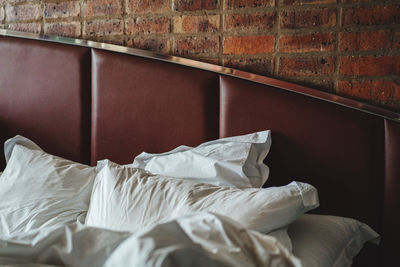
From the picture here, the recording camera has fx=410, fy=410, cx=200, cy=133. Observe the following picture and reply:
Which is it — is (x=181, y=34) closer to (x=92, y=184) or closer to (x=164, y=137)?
(x=164, y=137)

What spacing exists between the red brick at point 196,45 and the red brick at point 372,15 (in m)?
0.47

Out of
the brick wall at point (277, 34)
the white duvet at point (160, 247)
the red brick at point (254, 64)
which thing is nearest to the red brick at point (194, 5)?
the brick wall at point (277, 34)

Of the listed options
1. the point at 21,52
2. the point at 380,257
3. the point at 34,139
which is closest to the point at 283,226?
the point at 380,257

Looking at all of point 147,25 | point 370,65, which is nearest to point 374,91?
point 370,65

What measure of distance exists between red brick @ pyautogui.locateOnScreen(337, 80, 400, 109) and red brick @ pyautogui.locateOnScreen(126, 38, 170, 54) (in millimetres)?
679

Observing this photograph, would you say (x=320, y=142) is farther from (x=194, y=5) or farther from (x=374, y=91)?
(x=194, y=5)

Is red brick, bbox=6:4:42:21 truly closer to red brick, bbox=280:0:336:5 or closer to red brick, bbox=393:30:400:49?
red brick, bbox=280:0:336:5

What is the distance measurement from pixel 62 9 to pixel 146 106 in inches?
24.5

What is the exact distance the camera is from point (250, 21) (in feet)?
4.95

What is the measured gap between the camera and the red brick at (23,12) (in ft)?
5.98

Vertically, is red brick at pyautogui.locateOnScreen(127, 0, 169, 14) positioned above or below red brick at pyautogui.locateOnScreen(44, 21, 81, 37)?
above

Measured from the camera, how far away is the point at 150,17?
164 cm

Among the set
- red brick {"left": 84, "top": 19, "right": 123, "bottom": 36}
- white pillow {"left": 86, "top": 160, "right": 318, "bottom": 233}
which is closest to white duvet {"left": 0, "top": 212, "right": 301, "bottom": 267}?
white pillow {"left": 86, "top": 160, "right": 318, "bottom": 233}

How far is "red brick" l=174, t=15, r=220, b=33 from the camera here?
5.10 ft
